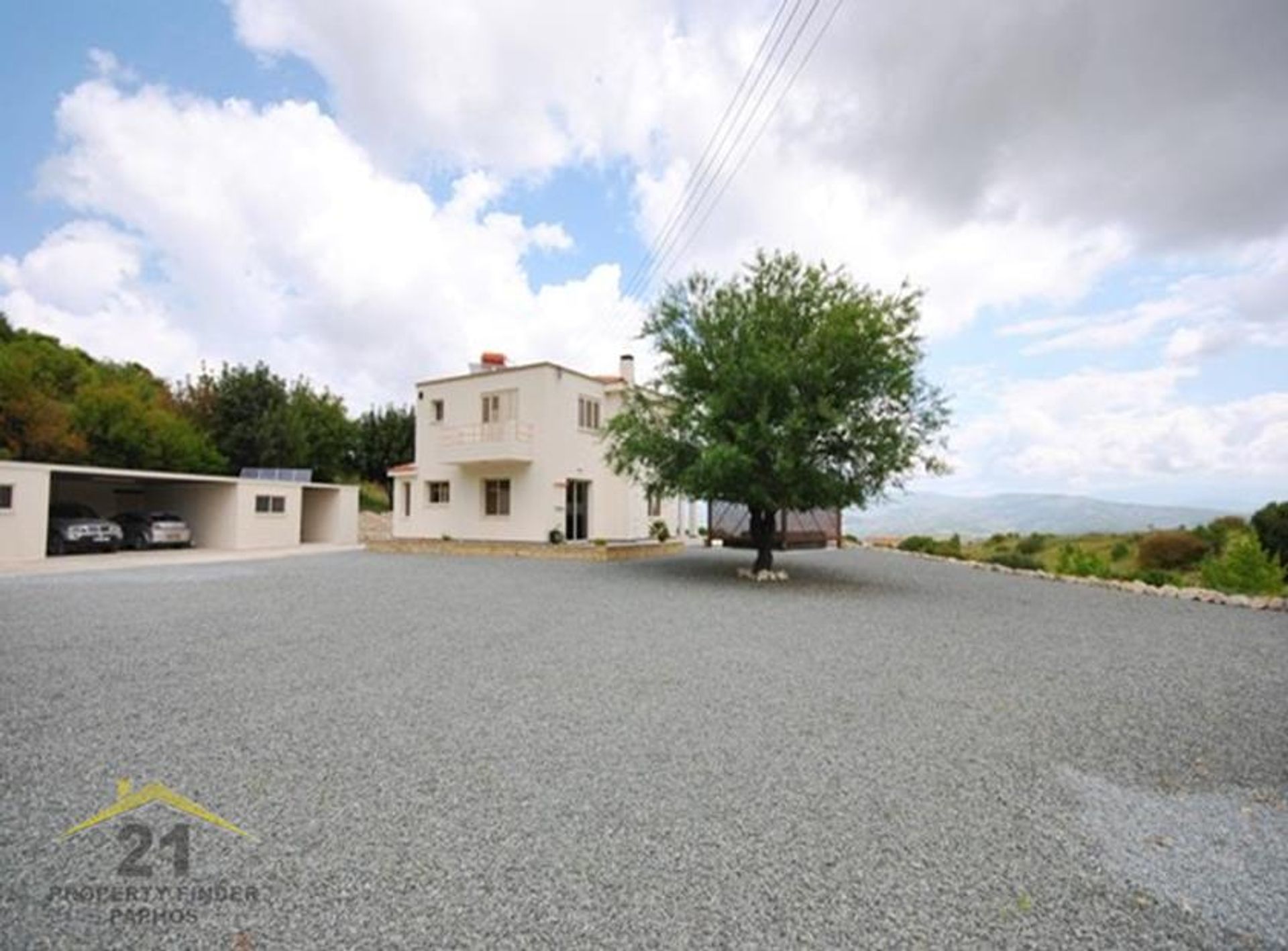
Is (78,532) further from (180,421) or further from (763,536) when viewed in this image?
(763,536)

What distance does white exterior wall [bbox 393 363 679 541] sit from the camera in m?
20.2

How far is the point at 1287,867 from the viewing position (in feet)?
8.85

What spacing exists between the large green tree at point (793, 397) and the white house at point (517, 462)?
23.3ft

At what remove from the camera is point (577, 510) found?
2156 cm

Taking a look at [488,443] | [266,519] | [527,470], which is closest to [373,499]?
[266,519]

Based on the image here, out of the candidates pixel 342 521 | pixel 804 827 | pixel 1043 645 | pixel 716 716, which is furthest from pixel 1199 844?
pixel 342 521

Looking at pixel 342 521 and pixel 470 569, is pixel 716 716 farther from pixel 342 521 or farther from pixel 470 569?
pixel 342 521

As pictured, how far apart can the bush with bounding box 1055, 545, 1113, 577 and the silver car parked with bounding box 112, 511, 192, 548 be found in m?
28.9

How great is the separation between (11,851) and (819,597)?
33.6ft

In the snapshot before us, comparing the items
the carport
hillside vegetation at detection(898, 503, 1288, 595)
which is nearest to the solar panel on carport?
the carport

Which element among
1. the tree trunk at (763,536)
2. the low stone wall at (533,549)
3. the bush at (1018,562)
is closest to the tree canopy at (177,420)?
the low stone wall at (533,549)

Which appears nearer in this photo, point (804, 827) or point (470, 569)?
point (804, 827)

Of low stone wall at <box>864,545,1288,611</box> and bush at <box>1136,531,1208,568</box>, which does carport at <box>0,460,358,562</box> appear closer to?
low stone wall at <box>864,545,1288,611</box>

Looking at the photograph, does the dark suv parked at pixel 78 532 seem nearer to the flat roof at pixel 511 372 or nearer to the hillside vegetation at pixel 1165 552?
the flat roof at pixel 511 372
